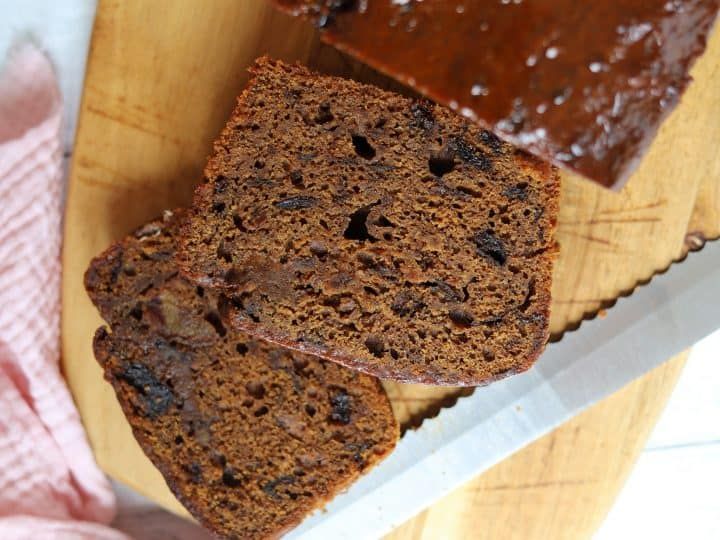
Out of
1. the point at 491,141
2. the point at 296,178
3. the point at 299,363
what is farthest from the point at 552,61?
the point at 299,363

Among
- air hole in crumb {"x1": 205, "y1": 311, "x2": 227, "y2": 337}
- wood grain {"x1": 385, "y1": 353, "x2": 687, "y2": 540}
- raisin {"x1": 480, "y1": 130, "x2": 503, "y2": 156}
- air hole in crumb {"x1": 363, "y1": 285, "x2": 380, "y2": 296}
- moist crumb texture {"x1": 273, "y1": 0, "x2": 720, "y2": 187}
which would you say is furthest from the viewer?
wood grain {"x1": 385, "y1": 353, "x2": 687, "y2": 540}

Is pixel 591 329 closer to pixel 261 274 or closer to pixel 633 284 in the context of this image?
pixel 633 284

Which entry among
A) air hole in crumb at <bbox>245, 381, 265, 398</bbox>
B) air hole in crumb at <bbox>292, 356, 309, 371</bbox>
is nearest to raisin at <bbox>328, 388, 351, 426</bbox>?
air hole in crumb at <bbox>292, 356, 309, 371</bbox>

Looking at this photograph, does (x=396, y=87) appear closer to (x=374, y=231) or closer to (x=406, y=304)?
(x=374, y=231)

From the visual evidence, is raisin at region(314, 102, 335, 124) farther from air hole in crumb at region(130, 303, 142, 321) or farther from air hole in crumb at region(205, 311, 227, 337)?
air hole in crumb at region(130, 303, 142, 321)

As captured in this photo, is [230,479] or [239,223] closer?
[239,223]
